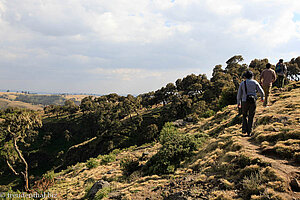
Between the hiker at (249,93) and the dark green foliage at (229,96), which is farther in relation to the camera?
the dark green foliage at (229,96)

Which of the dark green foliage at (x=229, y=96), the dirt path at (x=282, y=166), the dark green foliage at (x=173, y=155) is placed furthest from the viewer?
Result: the dark green foliage at (x=229, y=96)

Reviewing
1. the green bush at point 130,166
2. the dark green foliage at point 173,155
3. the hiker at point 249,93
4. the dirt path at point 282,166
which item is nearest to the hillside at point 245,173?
the dirt path at point 282,166

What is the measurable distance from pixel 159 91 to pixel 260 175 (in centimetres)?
8602

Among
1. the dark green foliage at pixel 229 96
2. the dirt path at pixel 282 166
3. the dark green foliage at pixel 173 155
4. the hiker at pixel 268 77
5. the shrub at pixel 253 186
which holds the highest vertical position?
the hiker at pixel 268 77

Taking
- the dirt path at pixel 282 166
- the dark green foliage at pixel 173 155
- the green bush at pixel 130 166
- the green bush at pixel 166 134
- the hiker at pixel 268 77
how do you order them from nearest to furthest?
the dirt path at pixel 282 166, the dark green foliage at pixel 173 155, the hiker at pixel 268 77, the green bush at pixel 130 166, the green bush at pixel 166 134

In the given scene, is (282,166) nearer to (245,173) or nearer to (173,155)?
(245,173)

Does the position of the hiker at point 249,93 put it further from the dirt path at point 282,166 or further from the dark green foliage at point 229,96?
the dark green foliage at point 229,96

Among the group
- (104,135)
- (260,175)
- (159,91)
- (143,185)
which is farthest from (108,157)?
(159,91)

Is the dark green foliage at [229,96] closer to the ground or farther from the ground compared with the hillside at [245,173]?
farther from the ground

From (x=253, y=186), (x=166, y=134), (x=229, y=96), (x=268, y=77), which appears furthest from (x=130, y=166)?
(x=229, y=96)

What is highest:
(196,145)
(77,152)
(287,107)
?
(287,107)

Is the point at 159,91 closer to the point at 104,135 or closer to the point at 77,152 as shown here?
the point at 104,135

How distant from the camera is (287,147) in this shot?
224 inches

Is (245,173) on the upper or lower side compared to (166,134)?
upper
